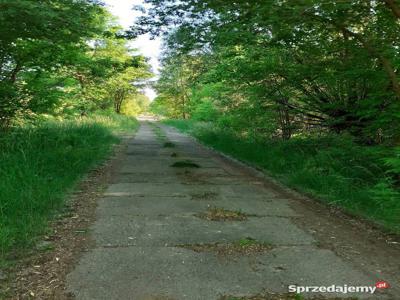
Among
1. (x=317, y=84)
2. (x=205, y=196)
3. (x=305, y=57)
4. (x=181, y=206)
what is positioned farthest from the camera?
(x=317, y=84)

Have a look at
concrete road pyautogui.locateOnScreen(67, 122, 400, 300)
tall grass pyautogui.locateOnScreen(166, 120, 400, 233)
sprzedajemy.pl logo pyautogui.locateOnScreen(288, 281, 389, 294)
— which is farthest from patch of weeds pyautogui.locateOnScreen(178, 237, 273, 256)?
tall grass pyautogui.locateOnScreen(166, 120, 400, 233)

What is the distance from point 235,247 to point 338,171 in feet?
14.9

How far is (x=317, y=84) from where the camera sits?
10.4 meters

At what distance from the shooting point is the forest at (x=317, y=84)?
6.28 meters

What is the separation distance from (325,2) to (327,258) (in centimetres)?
338

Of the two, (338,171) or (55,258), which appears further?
(338,171)

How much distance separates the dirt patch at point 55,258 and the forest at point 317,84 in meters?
3.85

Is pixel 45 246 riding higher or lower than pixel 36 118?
lower

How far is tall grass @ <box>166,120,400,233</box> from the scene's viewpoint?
18.6ft

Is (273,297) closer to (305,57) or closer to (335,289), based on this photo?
(335,289)

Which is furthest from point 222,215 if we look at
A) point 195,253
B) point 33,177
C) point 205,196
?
point 33,177

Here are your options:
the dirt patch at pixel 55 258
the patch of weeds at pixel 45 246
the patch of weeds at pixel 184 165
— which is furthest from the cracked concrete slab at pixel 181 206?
the patch of weeds at pixel 184 165

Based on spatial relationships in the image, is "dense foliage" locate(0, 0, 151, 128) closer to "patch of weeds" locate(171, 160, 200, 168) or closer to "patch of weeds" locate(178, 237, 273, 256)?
"patch of weeds" locate(171, 160, 200, 168)

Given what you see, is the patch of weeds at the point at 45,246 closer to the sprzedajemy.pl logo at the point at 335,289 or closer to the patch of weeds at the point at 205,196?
the sprzedajemy.pl logo at the point at 335,289
